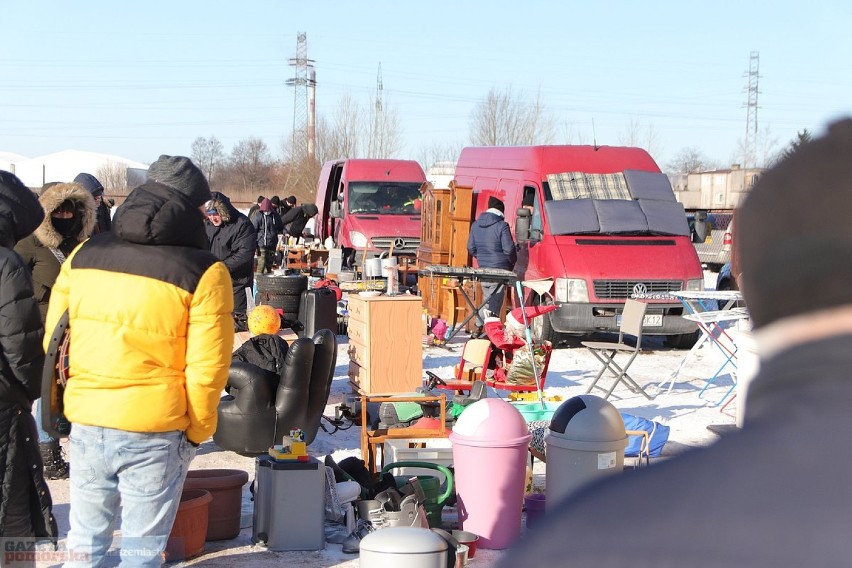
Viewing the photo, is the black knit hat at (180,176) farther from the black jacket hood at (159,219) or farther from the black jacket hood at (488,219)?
the black jacket hood at (488,219)

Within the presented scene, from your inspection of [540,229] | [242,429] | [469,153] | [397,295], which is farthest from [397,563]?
[469,153]

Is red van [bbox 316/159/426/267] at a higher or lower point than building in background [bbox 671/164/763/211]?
lower

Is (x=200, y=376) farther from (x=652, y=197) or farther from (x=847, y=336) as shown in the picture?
(x=652, y=197)

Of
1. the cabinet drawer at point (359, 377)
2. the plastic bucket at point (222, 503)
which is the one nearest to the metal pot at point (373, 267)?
the cabinet drawer at point (359, 377)

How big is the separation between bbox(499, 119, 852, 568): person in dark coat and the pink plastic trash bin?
16.1 ft

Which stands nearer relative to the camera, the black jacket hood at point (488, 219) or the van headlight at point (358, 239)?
the black jacket hood at point (488, 219)

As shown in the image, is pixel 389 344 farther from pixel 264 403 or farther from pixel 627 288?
pixel 627 288

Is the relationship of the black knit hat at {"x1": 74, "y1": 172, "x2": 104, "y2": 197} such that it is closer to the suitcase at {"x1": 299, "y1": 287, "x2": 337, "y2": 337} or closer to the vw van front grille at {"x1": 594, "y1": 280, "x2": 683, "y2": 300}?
the suitcase at {"x1": 299, "y1": 287, "x2": 337, "y2": 337}

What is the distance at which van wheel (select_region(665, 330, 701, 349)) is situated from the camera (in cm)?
1341

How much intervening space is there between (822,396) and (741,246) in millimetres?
199

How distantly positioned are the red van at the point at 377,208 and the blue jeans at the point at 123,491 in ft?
49.5

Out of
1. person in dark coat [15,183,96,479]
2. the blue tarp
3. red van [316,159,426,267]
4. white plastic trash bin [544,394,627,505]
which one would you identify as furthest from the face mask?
red van [316,159,426,267]

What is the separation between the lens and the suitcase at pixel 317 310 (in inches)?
472

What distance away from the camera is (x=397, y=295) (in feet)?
32.3
